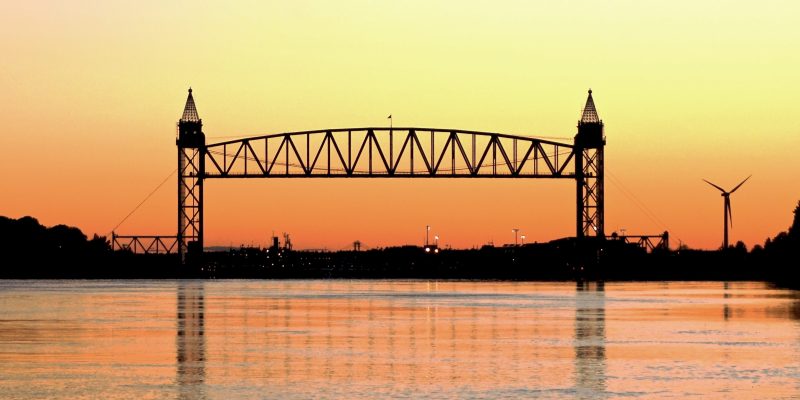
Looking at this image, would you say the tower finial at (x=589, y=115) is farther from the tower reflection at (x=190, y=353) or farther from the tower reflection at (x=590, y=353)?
the tower reflection at (x=190, y=353)

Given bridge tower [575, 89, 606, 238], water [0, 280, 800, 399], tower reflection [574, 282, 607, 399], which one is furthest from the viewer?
bridge tower [575, 89, 606, 238]

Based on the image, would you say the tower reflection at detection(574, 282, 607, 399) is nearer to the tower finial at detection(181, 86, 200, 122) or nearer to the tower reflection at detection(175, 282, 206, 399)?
the tower reflection at detection(175, 282, 206, 399)

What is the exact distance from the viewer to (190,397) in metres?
29.3

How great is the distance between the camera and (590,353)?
40625 mm

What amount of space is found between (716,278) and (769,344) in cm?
12047

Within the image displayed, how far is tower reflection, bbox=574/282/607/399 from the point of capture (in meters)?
31.3

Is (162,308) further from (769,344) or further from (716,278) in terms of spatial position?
(716,278)

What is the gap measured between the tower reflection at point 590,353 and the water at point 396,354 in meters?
0.04

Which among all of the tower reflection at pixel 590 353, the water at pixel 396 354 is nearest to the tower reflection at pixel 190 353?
the water at pixel 396 354

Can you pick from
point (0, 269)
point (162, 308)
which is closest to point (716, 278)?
point (0, 269)

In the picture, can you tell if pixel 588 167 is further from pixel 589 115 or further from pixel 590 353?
pixel 590 353

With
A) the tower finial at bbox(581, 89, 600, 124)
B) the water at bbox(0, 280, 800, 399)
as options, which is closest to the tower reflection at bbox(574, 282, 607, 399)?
the water at bbox(0, 280, 800, 399)

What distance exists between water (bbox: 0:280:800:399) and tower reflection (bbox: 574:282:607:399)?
0.04 meters

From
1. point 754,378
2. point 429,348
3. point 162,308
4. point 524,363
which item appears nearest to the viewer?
point 754,378
